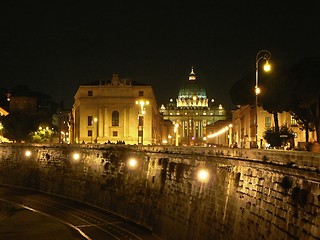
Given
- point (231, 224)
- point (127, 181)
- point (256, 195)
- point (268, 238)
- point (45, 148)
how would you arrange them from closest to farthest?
point (268, 238)
point (256, 195)
point (231, 224)
point (127, 181)
point (45, 148)

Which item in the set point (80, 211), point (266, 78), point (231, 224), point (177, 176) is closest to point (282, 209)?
point (231, 224)

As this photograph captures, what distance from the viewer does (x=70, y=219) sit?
152ft

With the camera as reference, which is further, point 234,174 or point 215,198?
point 215,198

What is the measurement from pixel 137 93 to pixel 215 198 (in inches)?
3427

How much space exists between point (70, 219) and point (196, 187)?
16351 mm

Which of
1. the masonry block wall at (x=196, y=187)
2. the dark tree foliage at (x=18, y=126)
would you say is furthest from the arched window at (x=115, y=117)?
the masonry block wall at (x=196, y=187)

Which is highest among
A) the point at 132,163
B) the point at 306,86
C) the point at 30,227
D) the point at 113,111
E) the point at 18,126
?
the point at 113,111

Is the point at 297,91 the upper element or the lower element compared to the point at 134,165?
upper

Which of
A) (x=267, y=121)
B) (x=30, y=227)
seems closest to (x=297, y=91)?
(x=30, y=227)

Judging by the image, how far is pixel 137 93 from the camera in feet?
381

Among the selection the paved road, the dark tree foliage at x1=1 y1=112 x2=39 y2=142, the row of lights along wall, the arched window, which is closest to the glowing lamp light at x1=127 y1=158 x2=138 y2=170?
the row of lights along wall

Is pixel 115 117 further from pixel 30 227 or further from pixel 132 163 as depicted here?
pixel 30 227

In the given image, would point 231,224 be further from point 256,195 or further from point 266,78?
point 266,78

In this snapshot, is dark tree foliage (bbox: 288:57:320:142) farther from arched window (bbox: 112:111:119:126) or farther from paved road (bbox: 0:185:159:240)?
arched window (bbox: 112:111:119:126)
